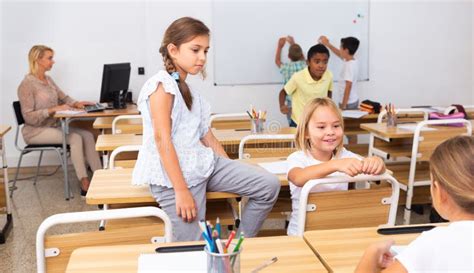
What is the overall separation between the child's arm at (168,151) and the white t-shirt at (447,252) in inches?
43.1

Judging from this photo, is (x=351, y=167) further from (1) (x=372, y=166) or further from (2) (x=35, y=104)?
(2) (x=35, y=104)

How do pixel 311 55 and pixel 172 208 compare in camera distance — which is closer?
pixel 172 208

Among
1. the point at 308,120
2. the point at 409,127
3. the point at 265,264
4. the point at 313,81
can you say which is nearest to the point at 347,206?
the point at 308,120

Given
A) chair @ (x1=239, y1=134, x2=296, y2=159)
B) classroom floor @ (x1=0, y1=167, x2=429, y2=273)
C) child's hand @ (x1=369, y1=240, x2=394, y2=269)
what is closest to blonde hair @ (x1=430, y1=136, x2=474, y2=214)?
child's hand @ (x1=369, y1=240, x2=394, y2=269)

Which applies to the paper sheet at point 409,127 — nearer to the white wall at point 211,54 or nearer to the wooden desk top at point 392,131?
the wooden desk top at point 392,131

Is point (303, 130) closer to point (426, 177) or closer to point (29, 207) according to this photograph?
point (426, 177)

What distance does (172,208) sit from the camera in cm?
206

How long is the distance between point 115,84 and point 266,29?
1884 millimetres

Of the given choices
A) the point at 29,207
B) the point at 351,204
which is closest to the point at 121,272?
the point at 351,204

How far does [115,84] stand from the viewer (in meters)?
5.43

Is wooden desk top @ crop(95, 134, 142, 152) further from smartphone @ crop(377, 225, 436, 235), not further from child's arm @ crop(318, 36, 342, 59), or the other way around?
child's arm @ crop(318, 36, 342, 59)

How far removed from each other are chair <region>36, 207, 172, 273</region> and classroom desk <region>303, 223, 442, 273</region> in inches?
17.1

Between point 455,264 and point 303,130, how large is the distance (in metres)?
1.32

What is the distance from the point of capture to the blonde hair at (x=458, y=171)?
1.05 metres
